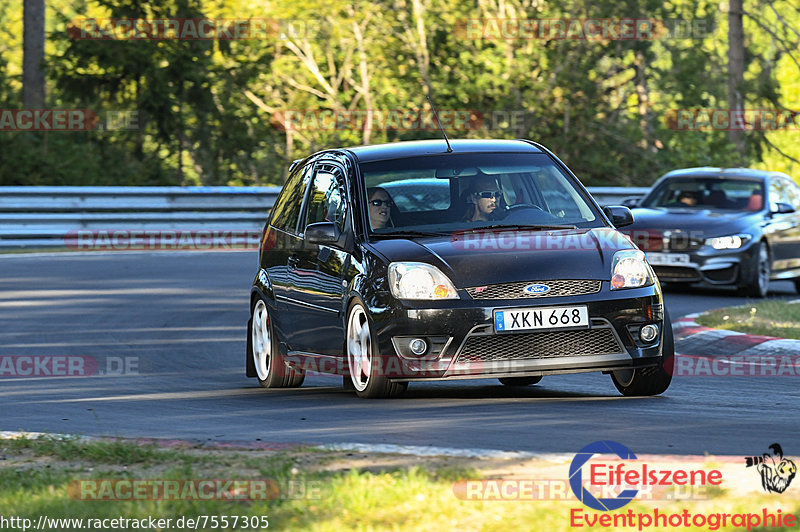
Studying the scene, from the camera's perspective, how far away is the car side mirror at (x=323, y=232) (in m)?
9.38

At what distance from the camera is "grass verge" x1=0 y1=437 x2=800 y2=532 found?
5012 millimetres

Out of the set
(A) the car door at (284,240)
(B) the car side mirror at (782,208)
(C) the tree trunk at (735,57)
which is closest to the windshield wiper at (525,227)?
(A) the car door at (284,240)

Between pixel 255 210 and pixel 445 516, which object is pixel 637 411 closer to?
pixel 445 516

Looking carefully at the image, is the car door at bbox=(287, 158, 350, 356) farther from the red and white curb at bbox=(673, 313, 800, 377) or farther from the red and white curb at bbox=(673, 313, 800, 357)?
the red and white curb at bbox=(673, 313, 800, 357)

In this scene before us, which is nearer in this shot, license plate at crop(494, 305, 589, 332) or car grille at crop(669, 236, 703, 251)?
license plate at crop(494, 305, 589, 332)

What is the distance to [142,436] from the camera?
729 cm

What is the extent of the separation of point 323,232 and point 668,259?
9430mm

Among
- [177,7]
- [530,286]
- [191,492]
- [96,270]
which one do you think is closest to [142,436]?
[191,492]

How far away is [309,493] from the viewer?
545cm

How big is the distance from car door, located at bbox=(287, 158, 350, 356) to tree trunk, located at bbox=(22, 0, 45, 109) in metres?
20.9

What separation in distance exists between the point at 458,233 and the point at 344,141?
24.7 meters

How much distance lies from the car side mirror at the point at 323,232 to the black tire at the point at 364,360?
1.96 feet

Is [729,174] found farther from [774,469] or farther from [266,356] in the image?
[774,469]

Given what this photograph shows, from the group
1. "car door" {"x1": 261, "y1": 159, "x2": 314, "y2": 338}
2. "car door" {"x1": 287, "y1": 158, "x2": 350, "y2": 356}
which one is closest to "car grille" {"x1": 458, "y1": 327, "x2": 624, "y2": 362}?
"car door" {"x1": 287, "y1": 158, "x2": 350, "y2": 356}
